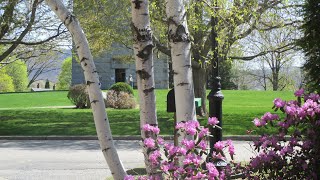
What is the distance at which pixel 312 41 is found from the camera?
26.9ft

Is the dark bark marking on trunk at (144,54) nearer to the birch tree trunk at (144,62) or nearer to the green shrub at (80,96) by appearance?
the birch tree trunk at (144,62)

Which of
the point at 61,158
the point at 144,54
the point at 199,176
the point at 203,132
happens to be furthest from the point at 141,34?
the point at 61,158

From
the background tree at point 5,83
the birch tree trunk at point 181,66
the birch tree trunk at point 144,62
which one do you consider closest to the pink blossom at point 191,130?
the birch tree trunk at point 181,66

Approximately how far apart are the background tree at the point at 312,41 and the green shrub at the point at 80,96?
21.3 meters

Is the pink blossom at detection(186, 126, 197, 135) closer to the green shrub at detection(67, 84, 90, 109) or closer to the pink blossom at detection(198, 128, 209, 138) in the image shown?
the pink blossom at detection(198, 128, 209, 138)

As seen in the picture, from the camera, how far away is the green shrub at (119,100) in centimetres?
2883

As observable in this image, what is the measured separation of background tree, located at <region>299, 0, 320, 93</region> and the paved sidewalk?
9.58ft

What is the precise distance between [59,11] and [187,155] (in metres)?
2.11

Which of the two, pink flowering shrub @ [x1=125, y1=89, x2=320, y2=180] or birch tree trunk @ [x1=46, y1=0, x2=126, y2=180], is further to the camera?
birch tree trunk @ [x1=46, y1=0, x2=126, y2=180]

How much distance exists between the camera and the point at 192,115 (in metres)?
4.54

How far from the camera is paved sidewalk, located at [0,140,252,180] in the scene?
9664 millimetres

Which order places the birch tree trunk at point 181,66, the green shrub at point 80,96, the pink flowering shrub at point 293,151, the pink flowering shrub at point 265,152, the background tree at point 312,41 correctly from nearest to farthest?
the pink flowering shrub at point 265,152
the pink flowering shrub at point 293,151
the birch tree trunk at point 181,66
the background tree at point 312,41
the green shrub at point 80,96

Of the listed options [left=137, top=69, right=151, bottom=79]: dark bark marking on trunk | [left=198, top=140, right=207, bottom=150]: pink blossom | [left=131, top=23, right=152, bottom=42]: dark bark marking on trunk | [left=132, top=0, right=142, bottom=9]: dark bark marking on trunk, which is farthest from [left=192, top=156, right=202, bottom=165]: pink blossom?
[left=132, top=0, right=142, bottom=9]: dark bark marking on trunk

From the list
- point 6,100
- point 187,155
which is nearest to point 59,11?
point 187,155
